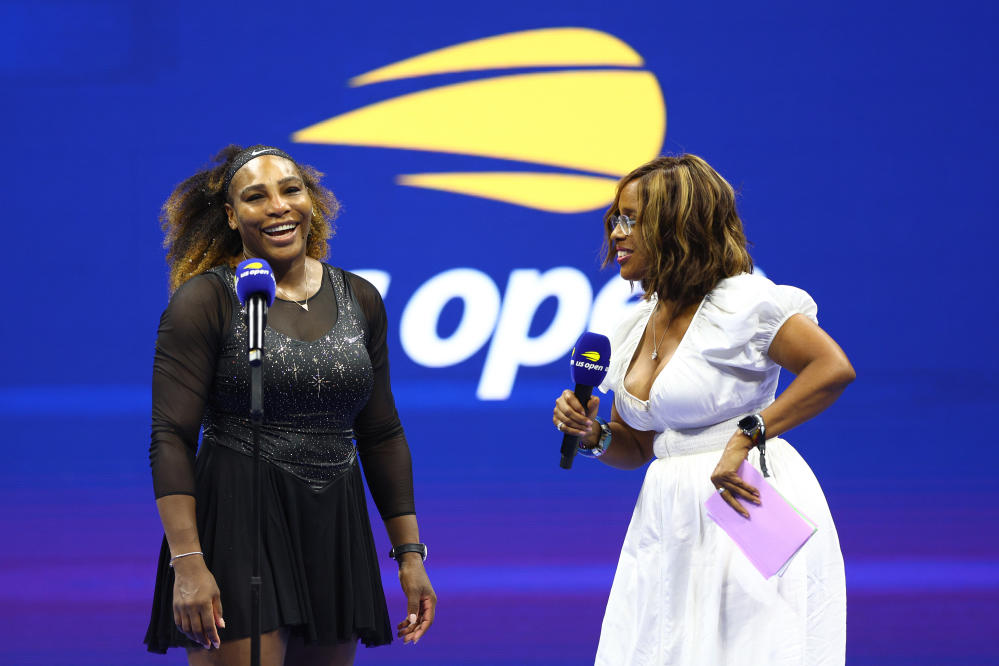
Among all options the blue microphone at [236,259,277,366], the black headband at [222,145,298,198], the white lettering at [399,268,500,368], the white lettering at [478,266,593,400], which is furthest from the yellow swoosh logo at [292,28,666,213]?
the blue microphone at [236,259,277,366]

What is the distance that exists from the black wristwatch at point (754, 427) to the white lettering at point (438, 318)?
7.78 ft

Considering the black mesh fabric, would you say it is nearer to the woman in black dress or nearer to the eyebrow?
the woman in black dress

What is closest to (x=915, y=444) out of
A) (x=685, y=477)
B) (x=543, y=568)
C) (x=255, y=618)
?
(x=543, y=568)

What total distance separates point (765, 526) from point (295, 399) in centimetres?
98

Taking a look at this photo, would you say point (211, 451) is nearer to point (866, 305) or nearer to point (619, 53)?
point (619, 53)

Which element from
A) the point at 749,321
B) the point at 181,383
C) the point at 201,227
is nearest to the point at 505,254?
the point at 201,227

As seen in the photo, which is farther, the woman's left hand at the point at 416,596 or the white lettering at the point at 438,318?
the white lettering at the point at 438,318

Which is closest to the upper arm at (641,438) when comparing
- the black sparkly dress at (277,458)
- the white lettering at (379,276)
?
the black sparkly dress at (277,458)

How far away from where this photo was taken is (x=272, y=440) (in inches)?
86.6

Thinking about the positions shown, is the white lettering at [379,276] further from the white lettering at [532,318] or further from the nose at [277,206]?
the nose at [277,206]

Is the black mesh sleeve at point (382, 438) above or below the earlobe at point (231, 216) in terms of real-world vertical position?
below

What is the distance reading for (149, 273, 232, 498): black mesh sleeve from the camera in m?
2.08

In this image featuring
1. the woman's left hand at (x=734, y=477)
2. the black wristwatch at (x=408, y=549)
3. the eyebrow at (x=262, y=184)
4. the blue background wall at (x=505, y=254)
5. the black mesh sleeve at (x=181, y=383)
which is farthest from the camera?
the blue background wall at (x=505, y=254)

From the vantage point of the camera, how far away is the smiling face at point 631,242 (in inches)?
95.6
